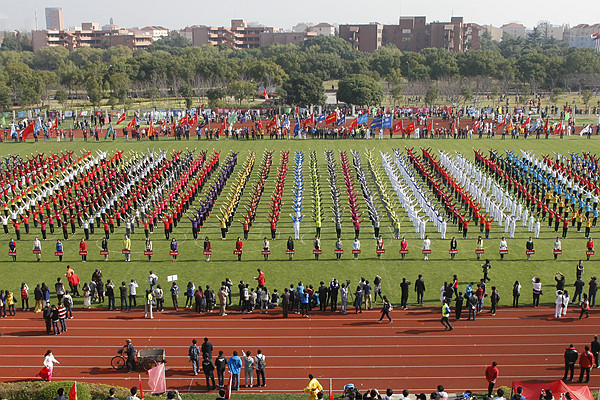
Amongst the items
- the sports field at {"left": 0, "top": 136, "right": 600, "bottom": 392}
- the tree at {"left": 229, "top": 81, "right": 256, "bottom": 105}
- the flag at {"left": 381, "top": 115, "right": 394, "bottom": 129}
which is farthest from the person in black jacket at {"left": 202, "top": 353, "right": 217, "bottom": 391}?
the tree at {"left": 229, "top": 81, "right": 256, "bottom": 105}

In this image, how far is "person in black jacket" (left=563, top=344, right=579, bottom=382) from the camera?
44.7 feet

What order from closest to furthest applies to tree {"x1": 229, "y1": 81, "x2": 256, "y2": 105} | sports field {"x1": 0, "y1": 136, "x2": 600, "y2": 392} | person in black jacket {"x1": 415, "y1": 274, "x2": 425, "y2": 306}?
sports field {"x1": 0, "y1": 136, "x2": 600, "y2": 392} < person in black jacket {"x1": 415, "y1": 274, "x2": 425, "y2": 306} < tree {"x1": 229, "y1": 81, "x2": 256, "y2": 105}

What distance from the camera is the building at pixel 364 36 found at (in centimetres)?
12800

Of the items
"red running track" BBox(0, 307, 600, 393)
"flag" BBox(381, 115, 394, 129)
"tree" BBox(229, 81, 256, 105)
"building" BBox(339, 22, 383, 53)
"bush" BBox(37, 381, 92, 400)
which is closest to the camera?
"bush" BBox(37, 381, 92, 400)

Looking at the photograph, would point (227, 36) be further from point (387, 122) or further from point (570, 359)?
point (570, 359)

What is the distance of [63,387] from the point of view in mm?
12516

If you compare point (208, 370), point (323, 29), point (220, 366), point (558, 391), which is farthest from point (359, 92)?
point (323, 29)

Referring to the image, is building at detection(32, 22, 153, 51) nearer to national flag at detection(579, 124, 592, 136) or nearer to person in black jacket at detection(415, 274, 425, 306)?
national flag at detection(579, 124, 592, 136)

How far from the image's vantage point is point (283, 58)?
298 ft

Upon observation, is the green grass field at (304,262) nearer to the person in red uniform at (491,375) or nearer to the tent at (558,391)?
the person in red uniform at (491,375)

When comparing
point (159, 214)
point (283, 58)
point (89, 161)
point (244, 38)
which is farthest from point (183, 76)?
point (244, 38)

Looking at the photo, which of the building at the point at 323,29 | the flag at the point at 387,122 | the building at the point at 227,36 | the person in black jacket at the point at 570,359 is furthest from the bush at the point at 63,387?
the building at the point at 323,29

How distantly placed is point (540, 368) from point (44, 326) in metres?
13.0

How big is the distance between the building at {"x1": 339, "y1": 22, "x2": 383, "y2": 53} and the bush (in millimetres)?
122421
